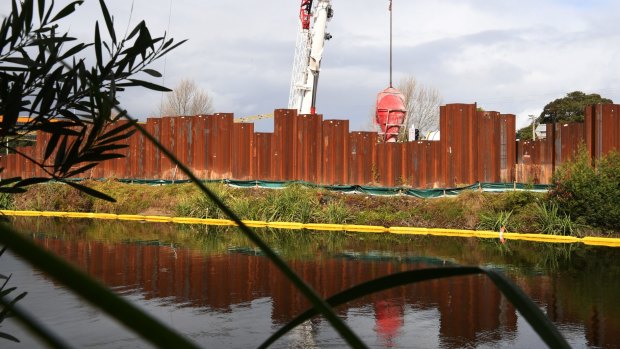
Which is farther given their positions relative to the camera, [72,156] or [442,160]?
[442,160]

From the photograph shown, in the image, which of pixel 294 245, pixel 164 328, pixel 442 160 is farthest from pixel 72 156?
pixel 442 160

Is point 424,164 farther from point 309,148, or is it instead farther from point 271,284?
point 271,284

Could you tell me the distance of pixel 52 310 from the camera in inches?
322

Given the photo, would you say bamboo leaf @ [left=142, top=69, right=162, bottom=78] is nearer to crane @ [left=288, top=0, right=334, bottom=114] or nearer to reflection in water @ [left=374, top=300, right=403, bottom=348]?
reflection in water @ [left=374, top=300, right=403, bottom=348]

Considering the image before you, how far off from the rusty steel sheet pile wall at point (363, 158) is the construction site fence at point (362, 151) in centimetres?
3

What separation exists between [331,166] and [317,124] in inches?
49.3

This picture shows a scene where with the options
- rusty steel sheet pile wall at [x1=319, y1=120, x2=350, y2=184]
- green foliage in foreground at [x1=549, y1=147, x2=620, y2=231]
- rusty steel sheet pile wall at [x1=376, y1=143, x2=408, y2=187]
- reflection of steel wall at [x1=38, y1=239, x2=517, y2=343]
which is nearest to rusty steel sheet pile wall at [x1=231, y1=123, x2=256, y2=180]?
rusty steel sheet pile wall at [x1=319, y1=120, x2=350, y2=184]

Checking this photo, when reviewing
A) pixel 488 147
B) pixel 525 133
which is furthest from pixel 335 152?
pixel 525 133

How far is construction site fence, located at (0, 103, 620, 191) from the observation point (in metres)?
18.0

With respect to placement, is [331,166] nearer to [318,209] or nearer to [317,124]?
[317,124]

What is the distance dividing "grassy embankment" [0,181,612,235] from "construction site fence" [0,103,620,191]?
1253 mm

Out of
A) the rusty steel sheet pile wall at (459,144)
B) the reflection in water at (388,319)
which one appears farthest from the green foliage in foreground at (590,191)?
the reflection in water at (388,319)

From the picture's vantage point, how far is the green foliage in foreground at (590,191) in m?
14.9

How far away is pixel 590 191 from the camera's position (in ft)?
49.3
